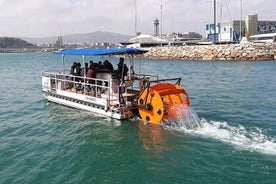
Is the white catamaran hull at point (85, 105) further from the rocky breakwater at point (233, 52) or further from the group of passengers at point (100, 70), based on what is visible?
the rocky breakwater at point (233, 52)

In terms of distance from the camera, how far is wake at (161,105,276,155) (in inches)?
479

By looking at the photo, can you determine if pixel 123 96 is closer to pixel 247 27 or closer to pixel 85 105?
pixel 85 105

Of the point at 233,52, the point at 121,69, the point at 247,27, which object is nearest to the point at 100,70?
the point at 121,69

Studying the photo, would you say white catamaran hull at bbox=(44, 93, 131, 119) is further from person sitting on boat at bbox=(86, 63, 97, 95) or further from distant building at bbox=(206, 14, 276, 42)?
distant building at bbox=(206, 14, 276, 42)

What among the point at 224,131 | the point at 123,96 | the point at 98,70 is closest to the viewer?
the point at 224,131

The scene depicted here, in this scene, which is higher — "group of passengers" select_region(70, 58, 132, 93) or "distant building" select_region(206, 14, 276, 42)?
"distant building" select_region(206, 14, 276, 42)

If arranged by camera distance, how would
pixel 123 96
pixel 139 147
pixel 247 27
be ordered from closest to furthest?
pixel 139 147, pixel 123 96, pixel 247 27

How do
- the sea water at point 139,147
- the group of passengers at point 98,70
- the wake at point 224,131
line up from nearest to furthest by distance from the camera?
the sea water at point 139,147 → the wake at point 224,131 → the group of passengers at point 98,70

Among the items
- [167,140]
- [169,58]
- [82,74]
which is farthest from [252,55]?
[167,140]

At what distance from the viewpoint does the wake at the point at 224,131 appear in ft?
39.9

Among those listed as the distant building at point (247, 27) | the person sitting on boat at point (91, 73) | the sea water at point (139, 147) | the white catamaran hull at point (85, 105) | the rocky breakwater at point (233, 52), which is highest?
the distant building at point (247, 27)

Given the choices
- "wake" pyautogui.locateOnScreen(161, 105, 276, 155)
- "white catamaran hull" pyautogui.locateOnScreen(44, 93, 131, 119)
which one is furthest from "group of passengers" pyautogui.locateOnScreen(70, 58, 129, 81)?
"wake" pyautogui.locateOnScreen(161, 105, 276, 155)

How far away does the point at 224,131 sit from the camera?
555 inches

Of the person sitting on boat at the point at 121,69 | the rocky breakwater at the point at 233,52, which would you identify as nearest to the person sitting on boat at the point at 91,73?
the person sitting on boat at the point at 121,69
